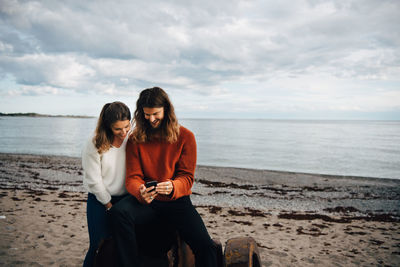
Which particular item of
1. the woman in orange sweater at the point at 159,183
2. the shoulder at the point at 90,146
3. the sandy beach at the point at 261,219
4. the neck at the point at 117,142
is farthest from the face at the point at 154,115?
the sandy beach at the point at 261,219

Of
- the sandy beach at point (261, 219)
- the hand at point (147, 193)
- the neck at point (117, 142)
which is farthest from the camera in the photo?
the sandy beach at point (261, 219)

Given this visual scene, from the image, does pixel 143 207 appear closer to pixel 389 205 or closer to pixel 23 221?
pixel 23 221

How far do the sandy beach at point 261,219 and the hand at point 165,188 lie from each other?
287 cm

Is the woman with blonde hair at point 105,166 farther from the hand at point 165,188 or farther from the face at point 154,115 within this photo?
the hand at point 165,188

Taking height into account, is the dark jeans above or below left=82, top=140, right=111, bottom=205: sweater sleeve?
below

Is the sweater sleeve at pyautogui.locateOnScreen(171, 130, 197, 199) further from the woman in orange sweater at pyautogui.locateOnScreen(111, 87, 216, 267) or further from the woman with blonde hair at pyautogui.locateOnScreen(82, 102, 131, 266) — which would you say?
the woman with blonde hair at pyautogui.locateOnScreen(82, 102, 131, 266)

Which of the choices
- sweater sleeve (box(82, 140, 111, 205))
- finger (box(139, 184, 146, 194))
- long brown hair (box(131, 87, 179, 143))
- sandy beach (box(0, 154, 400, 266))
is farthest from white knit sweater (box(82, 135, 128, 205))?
sandy beach (box(0, 154, 400, 266))

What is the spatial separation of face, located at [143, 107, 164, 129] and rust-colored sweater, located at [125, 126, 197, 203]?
18 centimetres

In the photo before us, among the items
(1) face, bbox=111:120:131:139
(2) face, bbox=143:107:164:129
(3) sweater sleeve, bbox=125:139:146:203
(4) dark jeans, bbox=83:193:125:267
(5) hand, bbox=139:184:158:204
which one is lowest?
(4) dark jeans, bbox=83:193:125:267

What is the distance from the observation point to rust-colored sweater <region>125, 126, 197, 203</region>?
2.85 meters

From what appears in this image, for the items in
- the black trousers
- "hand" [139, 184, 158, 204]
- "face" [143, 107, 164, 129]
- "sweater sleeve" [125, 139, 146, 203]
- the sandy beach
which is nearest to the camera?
the black trousers

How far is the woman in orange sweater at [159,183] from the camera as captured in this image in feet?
7.97

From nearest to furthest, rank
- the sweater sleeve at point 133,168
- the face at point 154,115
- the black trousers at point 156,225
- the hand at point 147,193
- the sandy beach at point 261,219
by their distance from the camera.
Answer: the black trousers at point 156,225 → the hand at point 147,193 → the sweater sleeve at point 133,168 → the face at point 154,115 → the sandy beach at point 261,219

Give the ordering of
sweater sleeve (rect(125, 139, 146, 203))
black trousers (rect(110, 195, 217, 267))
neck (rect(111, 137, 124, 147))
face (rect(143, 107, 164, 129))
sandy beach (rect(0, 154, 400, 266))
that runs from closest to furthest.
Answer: black trousers (rect(110, 195, 217, 267)), sweater sleeve (rect(125, 139, 146, 203)), face (rect(143, 107, 164, 129)), neck (rect(111, 137, 124, 147)), sandy beach (rect(0, 154, 400, 266))
